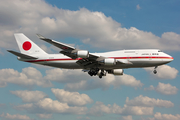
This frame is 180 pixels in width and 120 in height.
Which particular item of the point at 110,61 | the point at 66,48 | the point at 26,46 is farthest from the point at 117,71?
the point at 26,46

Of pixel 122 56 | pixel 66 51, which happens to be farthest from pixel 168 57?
pixel 66 51

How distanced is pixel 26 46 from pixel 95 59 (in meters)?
20.4

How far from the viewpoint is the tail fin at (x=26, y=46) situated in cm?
5769

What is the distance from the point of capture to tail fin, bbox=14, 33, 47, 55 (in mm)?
57688

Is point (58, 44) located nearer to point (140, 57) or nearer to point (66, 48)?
point (66, 48)

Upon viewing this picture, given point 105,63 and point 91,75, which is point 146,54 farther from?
point 91,75

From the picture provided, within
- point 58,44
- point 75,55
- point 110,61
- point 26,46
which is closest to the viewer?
point 58,44

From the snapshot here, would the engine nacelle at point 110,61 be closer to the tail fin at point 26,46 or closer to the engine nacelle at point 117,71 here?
the engine nacelle at point 117,71

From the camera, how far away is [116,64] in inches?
1949

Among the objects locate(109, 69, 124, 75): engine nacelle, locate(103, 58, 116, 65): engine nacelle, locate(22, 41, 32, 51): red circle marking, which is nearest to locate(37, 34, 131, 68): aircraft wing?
locate(103, 58, 116, 65): engine nacelle

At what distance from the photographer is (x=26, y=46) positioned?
58.7 meters

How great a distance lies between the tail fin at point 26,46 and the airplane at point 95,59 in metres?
0.71

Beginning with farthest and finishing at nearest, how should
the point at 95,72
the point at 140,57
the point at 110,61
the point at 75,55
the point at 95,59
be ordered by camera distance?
the point at 95,72, the point at 95,59, the point at 140,57, the point at 110,61, the point at 75,55

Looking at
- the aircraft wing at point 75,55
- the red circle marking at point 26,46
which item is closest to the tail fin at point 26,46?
the red circle marking at point 26,46
